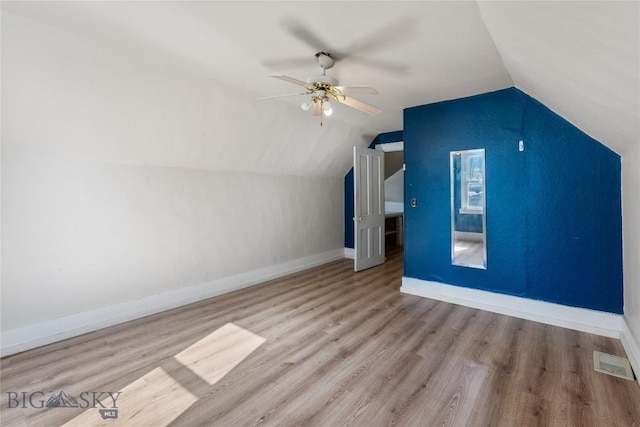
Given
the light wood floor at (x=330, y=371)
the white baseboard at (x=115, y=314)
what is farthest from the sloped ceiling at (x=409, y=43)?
the white baseboard at (x=115, y=314)

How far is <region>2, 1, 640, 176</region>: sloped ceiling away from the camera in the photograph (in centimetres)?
145

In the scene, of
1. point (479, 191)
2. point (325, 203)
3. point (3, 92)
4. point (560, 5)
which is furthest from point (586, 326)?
point (3, 92)

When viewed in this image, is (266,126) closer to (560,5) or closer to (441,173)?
(441,173)

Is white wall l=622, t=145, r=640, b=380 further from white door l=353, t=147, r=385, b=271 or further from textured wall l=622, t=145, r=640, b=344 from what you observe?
white door l=353, t=147, r=385, b=271

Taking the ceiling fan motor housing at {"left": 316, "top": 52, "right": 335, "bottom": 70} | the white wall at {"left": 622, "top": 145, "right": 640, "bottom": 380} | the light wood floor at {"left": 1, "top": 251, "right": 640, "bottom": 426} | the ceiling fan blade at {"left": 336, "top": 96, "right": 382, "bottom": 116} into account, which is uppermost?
the ceiling fan motor housing at {"left": 316, "top": 52, "right": 335, "bottom": 70}

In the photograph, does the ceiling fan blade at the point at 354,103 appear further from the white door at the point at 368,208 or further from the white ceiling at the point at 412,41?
the white door at the point at 368,208

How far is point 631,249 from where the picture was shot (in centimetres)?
253

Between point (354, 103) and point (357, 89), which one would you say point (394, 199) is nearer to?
point (354, 103)

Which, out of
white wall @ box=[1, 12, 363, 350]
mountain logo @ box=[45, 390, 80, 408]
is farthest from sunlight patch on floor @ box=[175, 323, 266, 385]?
white wall @ box=[1, 12, 363, 350]

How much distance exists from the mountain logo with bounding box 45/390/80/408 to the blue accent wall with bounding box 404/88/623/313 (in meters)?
3.72

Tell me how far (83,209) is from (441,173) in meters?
4.16

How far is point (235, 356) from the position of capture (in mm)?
2531

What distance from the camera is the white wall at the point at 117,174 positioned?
95.9 inches

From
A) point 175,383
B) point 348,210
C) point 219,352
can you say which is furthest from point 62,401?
point 348,210
